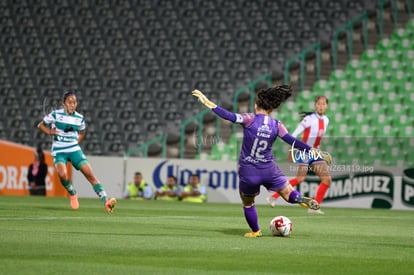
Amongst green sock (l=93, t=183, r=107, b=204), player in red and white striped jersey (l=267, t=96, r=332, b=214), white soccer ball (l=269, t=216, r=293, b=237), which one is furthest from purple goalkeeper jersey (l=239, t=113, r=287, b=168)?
player in red and white striped jersey (l=267, t=96, r=332, b=214)

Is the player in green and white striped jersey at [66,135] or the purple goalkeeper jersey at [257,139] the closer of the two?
the purple goalkeeper jersey at [257,139]

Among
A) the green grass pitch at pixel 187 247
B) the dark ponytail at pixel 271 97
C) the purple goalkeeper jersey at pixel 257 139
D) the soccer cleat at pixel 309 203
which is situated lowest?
the green grass pitch at pixel 187 247

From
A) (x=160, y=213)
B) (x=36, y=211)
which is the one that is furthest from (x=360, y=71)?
(x=36, y=211)

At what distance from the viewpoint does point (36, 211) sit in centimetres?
1742

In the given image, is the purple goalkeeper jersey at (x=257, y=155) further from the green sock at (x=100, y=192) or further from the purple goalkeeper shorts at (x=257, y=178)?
the green sock at (x=100, y=192)

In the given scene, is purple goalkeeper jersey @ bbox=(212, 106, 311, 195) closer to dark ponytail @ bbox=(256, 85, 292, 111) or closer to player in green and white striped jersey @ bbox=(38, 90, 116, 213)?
dark ponytail @ bbox=(256, 85, 292, 111)

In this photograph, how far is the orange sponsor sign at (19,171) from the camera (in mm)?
28141

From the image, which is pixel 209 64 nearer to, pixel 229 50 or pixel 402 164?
pixel 229 50

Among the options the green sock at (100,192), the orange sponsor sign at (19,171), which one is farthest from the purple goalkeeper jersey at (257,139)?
the orange sponsor sign at (19,171)

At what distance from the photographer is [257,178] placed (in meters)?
12.4

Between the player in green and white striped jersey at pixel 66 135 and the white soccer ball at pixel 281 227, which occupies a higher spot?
the player in green and white striped jersey at pixel 66 135

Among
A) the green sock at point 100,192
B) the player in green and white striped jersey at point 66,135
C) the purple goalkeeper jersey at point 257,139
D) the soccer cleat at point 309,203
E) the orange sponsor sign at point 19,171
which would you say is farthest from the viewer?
the orange sponsor sign at point 19,171

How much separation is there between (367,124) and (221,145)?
468 cm

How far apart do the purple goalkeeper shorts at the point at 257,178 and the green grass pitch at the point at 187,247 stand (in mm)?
675
